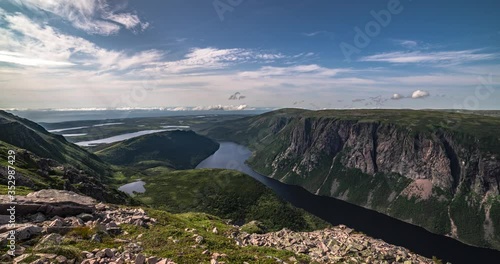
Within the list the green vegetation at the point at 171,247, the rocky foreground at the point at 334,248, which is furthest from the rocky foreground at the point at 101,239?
the green vegetation at the point at 171,247

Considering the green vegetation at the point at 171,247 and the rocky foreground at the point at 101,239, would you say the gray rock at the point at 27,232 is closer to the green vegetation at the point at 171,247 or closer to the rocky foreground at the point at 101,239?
the rocky foreground at the point at 101,239

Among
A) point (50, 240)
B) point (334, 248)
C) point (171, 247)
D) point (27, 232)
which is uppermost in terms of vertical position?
point (27, 232)

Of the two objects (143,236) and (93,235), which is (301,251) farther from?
(93,235)

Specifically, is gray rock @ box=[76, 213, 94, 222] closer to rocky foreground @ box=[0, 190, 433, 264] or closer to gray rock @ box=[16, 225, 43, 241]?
rocky foreground @ box=[0, 190, 433, 264]

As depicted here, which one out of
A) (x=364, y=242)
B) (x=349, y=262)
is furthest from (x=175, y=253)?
(x=364, y=242)

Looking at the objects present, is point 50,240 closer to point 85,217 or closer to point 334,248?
point 85,217

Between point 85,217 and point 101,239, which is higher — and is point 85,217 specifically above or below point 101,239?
above

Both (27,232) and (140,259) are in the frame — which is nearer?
(140,259)

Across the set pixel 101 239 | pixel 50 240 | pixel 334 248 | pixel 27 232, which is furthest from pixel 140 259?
pixel 334 248

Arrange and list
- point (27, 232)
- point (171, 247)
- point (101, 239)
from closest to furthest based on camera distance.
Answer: point (27, 232) → point (171, 247) → point (101, 239)
